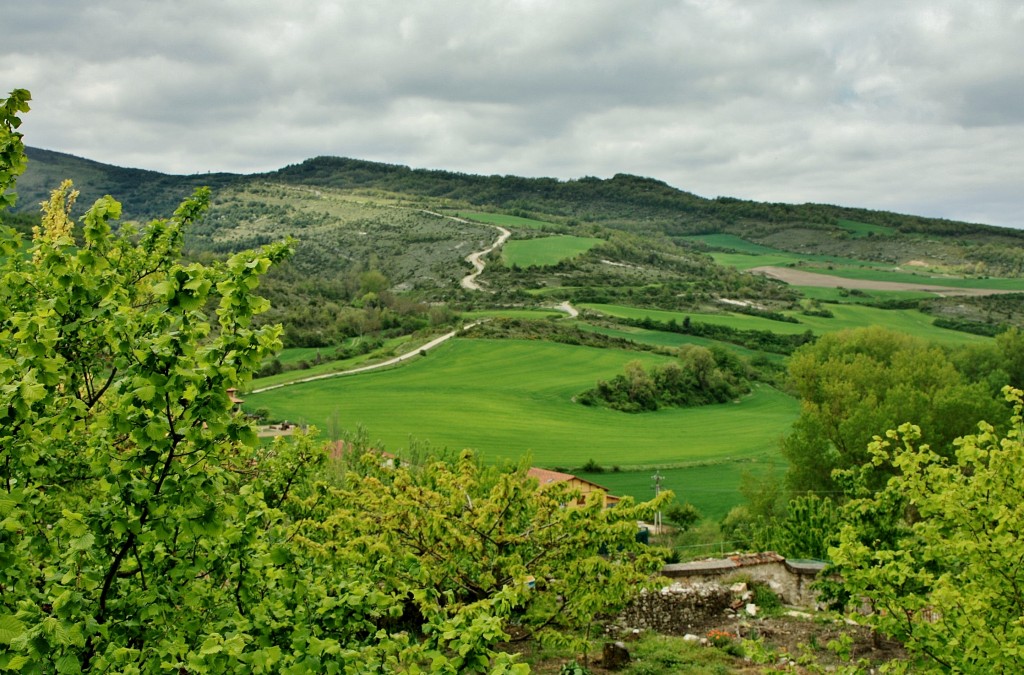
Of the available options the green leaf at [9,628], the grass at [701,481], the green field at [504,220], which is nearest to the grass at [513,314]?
the grass at [701,481]

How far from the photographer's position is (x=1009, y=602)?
1058 cm

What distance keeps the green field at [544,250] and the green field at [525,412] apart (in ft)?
179

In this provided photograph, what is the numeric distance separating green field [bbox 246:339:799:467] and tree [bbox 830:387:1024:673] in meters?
40.7

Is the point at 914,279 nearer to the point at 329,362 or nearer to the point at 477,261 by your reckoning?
the point at 477,261

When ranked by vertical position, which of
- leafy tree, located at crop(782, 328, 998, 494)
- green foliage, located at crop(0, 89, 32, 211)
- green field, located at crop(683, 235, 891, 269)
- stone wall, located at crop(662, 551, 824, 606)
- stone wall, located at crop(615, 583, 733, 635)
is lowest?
Result: stone wall, located at crop(615, 583, 733, 635)

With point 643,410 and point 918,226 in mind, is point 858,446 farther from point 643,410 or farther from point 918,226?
point 918,226

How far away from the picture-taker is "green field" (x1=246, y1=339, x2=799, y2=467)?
194 ft

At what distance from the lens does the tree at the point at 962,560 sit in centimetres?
968

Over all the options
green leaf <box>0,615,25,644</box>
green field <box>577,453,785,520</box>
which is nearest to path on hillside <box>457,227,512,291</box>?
green field <box>577,453,785,520</box>

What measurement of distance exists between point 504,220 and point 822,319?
92.0m

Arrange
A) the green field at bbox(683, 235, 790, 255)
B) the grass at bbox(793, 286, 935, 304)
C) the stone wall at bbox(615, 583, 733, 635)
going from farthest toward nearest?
the green field at bbox(683, 235, 790, 255) → the grass at bbox(793, 286, 935, 304) → the stone wall at bbox(615, 583, 733, 635)

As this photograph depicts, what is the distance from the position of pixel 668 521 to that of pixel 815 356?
20.6 m

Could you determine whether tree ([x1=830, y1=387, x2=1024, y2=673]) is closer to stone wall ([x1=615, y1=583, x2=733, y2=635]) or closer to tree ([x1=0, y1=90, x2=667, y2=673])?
tree ([x1=0, y1=90, x2=667, y2=673])

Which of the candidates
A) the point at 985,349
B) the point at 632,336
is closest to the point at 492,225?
the point at 632,336
